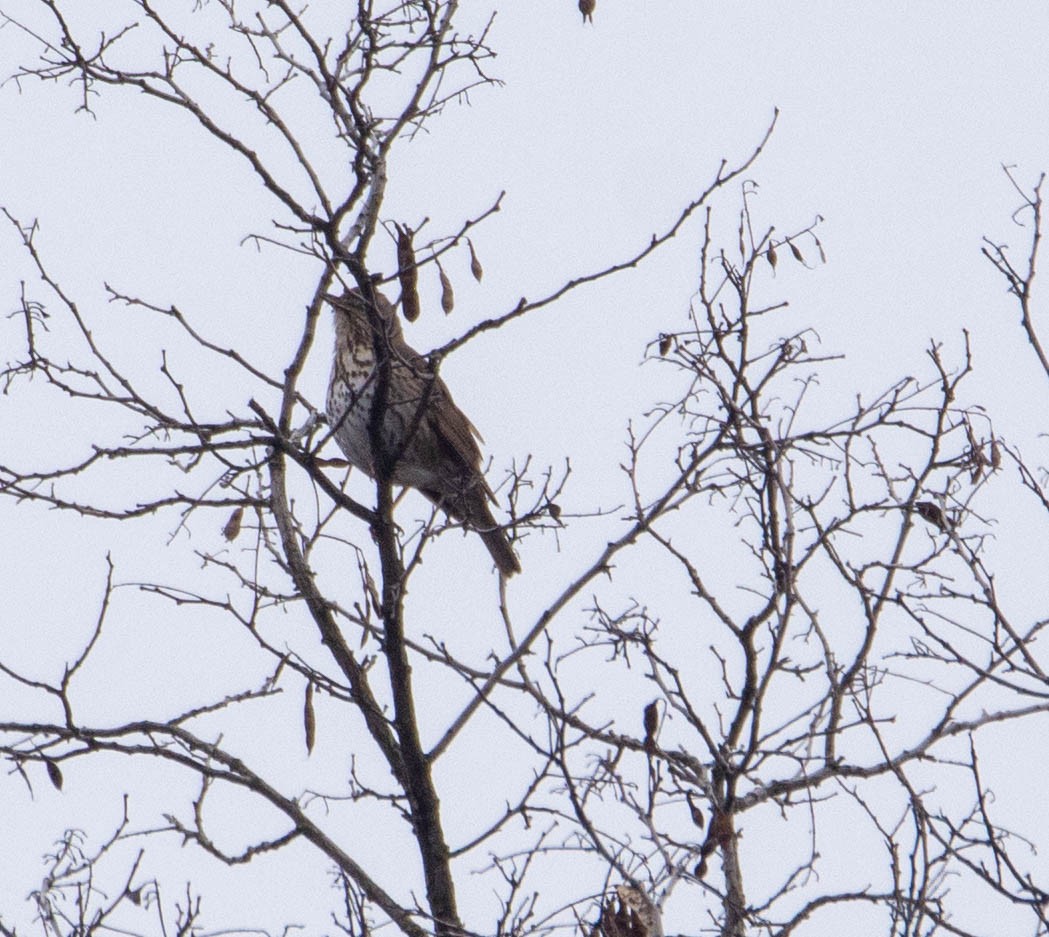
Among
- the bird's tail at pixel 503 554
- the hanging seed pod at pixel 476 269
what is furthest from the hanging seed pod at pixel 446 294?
the bird's tail at pixel 503 554

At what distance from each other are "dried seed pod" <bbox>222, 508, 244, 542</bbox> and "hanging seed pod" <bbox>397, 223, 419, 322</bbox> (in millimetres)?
1202

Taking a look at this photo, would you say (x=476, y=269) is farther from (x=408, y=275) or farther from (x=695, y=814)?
(x=695, y=814)

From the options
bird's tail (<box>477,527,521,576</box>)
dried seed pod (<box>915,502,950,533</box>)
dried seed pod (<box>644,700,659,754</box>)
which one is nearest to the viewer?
dried seed pod (<box>644,700,659,754</box>)

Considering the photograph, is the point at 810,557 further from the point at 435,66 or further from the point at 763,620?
the point at 435,66

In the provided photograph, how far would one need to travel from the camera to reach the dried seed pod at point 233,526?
5.91 metres

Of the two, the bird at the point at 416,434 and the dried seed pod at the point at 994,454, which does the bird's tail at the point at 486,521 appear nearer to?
the bird at the point at 416,434

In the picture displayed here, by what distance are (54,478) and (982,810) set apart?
2944 millimetres

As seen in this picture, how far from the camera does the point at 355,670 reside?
5480 millimetres

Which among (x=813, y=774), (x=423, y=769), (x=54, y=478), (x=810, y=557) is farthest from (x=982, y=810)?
(x=54, y=478)

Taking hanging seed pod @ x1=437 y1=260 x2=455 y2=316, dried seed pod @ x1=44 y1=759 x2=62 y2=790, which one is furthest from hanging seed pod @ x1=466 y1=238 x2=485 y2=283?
dried seed pod @ x1=44 y1=759 x2=62 y2=790

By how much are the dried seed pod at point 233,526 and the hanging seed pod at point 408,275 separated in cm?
120

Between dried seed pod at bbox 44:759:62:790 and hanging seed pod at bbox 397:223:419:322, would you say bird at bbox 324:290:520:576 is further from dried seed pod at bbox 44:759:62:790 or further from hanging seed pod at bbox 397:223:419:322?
dried seed pod at bbox 44:759:62:790

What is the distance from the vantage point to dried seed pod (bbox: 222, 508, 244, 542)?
591 cm

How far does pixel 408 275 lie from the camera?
198 inches
